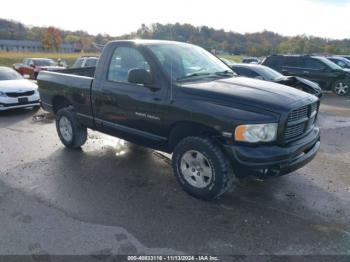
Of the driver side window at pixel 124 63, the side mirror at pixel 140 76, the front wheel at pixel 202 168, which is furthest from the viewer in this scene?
the driver side window at pixel 124 63

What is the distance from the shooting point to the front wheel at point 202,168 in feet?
12.4

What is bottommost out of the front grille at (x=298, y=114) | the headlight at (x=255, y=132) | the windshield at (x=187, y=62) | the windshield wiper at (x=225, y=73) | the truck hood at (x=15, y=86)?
the truck hood at (x=15, y=86)

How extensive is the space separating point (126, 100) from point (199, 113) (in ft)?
4.39

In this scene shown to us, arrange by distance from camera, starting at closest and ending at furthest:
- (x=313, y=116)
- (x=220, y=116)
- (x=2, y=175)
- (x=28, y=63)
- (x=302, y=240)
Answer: (x=302, y=240)
(x=220, y=116)
(x=313, y=116)
(x=2, y=175)
(x=28, y=63)

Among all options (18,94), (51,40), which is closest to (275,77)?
(18,94)

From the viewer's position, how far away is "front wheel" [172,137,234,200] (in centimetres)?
378

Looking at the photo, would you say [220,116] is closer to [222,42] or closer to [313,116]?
[313,116]

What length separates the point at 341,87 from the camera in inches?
558

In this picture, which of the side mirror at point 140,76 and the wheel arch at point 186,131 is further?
the side mirror at point 140,76

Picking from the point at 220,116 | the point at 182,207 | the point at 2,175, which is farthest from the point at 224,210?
the point at 2,175

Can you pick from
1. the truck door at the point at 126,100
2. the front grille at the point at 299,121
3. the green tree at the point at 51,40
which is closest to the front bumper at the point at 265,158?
the front grille at the point at 299,121

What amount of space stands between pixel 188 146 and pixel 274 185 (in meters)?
1.52

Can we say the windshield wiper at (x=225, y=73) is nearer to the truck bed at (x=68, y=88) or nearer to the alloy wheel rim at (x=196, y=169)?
the alloy wheel rim at (x=196, y=169)

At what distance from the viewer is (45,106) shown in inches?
266
